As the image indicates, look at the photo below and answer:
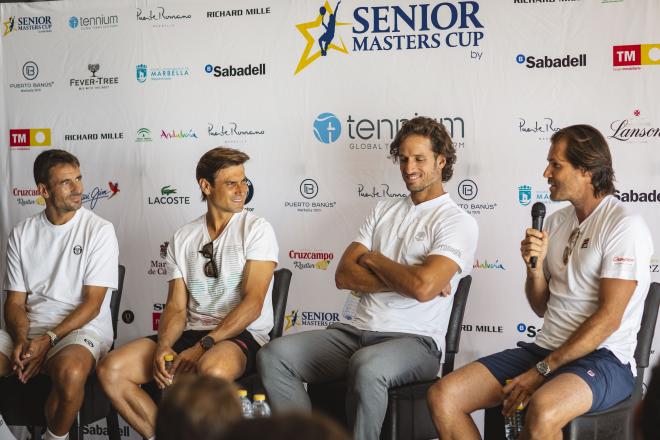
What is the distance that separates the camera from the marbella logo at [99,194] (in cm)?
468

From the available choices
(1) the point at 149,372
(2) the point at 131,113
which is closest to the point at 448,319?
(1) the point at 149,372

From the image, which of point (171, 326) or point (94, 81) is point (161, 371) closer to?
point (171, 326)

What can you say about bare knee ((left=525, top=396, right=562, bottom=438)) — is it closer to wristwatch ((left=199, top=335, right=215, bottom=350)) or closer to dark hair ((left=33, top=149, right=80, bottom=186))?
wristwatch ((left=199, top=335, right=215, bottom=350))

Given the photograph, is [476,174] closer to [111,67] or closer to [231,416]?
[111,67]

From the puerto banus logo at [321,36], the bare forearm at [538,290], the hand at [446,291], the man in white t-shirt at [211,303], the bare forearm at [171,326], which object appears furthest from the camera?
the puerto banus logo at [321,36]

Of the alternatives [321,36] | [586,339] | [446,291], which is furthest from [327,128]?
[586,339]

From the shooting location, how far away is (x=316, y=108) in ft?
14.0

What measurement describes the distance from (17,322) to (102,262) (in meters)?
0.48

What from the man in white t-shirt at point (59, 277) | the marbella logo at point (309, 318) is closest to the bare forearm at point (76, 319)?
the man in white t-shirt at point (59, 277)

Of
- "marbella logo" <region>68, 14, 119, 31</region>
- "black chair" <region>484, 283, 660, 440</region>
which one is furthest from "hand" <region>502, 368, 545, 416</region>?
"marbella logo" <region>68, 14, 119, 31</region>

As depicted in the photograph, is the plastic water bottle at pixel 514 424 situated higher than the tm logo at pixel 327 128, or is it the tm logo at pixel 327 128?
the tm logo at pixel 327 128

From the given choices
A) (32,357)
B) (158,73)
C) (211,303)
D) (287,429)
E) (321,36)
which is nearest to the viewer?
(287,429)

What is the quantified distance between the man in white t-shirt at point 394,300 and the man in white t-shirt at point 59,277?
3.02ft

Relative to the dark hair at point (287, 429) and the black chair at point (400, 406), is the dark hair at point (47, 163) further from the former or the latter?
the dark hair at point (287, 429)
